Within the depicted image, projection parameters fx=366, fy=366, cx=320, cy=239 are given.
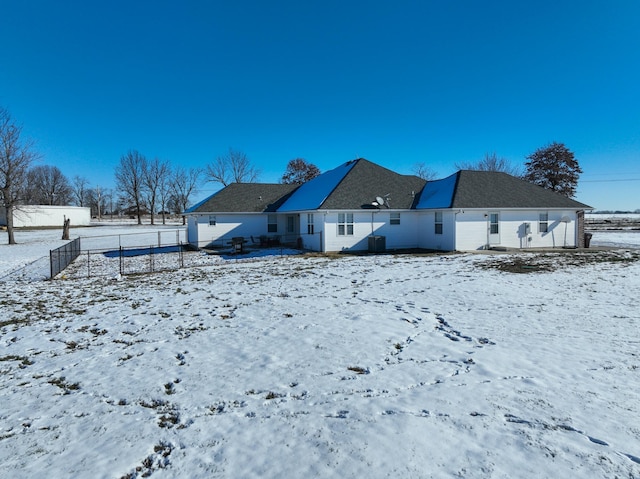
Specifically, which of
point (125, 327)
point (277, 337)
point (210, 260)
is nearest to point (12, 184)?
point (210, 260)

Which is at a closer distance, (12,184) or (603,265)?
(603,265)

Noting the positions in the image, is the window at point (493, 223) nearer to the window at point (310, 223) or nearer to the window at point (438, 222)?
the window at point (438, 222)

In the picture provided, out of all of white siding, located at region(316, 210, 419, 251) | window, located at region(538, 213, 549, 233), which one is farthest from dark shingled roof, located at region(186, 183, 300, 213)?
window, located at region(538, 213, 549, 233)

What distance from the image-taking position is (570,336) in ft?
21.6

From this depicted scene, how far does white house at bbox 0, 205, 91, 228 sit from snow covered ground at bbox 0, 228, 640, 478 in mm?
52844

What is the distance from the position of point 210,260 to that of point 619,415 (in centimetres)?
1683

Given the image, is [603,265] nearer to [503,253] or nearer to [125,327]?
[503,253]

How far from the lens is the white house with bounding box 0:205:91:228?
2030 inches

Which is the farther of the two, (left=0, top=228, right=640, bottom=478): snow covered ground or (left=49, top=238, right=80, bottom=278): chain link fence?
(left=49, top=238, right=80, bottom=278): chain link fence

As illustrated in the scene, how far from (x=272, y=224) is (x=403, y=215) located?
9.35 metres

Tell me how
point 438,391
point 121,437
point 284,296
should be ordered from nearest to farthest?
point 121,437, point 438,391, point 284,296

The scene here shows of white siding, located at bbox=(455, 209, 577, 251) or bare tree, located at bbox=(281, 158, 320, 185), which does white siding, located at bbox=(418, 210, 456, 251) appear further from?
bare tree, located at bbox=(281, 158, 320, 185)

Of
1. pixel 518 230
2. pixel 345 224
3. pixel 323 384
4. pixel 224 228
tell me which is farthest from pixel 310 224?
pixel 323 384

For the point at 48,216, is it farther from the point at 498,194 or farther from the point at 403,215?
the point at 498,194
